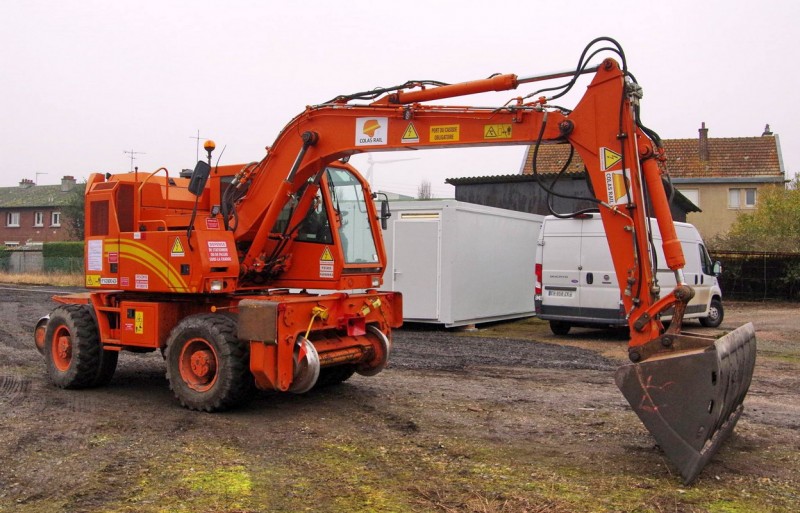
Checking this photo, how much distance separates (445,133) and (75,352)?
15.8 feet

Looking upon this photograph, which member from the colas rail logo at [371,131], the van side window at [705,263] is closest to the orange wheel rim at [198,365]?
the colas rail logo at [371,131]

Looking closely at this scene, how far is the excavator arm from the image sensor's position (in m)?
5.13

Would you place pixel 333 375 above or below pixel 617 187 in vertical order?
below

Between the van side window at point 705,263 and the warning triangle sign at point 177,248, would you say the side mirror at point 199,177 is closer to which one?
the warning triangle sign at point 177,248

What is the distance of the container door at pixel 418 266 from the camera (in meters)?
14.2

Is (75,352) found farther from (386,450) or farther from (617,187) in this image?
(617,187)

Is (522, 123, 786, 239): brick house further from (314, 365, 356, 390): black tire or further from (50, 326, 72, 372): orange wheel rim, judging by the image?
(50, 326, 72, 372): orange wheel rim

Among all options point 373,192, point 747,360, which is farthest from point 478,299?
point 747,360

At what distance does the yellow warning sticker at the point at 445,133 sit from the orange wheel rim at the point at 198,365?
2.93 m

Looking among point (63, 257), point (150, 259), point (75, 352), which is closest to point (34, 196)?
point (63, 257)

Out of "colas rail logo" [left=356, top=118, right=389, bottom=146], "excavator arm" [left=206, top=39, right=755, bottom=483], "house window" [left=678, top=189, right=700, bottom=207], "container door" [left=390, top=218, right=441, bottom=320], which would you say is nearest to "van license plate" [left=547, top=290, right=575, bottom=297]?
"container door" [left=390, top=218, right=441, bottom=320]

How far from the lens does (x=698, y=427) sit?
5059mm

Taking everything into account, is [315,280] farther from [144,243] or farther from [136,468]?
[136,468]

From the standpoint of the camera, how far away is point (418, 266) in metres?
14.4
